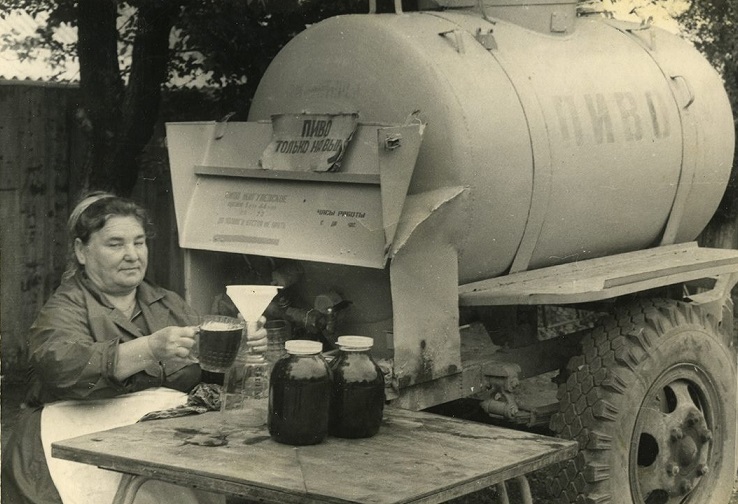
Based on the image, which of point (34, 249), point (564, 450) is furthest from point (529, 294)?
point (34, 249)

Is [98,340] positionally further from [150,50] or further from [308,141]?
[150,50]

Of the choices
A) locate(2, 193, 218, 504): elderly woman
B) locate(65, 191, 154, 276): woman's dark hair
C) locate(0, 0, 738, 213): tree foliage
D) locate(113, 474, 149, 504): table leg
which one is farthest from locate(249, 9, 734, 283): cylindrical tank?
locate(113, 474, 149, 504): table leg

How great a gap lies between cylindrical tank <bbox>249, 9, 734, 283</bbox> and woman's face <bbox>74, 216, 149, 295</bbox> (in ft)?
3.87

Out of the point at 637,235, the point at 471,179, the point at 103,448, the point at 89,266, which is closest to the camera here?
the point at 103,448

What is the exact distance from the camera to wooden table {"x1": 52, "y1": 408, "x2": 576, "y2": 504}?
324 cm

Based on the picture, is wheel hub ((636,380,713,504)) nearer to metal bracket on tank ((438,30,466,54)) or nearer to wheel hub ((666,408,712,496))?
wheel hub ((666,408,712,496))

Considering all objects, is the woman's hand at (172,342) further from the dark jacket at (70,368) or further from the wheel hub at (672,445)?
the wheel hub at (672,445)

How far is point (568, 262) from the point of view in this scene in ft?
18.4

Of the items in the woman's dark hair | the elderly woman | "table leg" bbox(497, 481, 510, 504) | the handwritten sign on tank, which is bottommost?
"table leg" bbox(497, 481, 510, 504)

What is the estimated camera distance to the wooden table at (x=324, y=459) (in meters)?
3.24

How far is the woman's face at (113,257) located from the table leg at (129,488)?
0.95 meters

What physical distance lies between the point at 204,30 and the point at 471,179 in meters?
3.00

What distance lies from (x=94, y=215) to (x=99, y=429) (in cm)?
85

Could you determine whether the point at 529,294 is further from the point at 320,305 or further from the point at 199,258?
the point at 199,258
